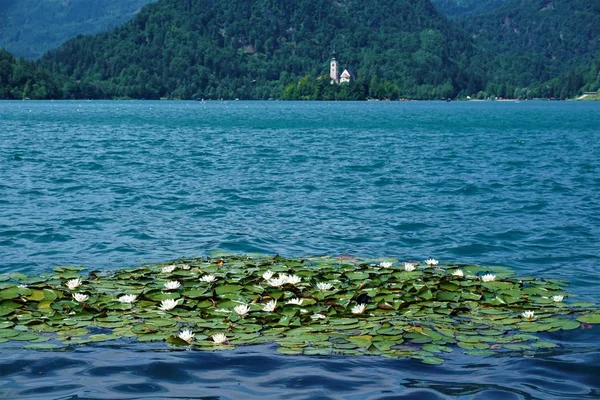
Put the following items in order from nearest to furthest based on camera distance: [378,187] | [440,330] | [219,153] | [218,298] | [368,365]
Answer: [368,365], [440,330], [218,298], [378,187], [219,153]

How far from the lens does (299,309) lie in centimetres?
1373

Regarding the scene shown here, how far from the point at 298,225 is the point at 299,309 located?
1180cm

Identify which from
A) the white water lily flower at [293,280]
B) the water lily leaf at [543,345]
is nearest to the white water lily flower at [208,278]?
the white water lily flower at [293,280]

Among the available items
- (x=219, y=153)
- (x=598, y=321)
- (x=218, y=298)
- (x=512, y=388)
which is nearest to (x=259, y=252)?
(x=218, y=298)

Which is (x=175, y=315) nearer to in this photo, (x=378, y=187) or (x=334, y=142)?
(x=378, y=187)

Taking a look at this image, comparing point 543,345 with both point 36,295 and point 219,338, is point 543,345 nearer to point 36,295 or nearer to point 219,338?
point 219,338

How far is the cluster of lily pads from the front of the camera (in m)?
12.4

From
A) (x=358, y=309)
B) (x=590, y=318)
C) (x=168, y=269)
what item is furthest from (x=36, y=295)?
(x=590, y=318)

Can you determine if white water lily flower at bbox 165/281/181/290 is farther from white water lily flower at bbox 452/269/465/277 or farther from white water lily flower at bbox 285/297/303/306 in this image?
white water lily flower at bbox 452/269/465/277

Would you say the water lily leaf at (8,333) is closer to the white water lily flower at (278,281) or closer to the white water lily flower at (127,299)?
the white water lily flower at (127,299)

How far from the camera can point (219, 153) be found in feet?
192

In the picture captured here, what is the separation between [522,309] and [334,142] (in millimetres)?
57766

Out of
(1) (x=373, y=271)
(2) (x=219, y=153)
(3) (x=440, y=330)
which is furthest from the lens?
(2) (x=219, y=153)

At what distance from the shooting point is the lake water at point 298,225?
35.7ft
